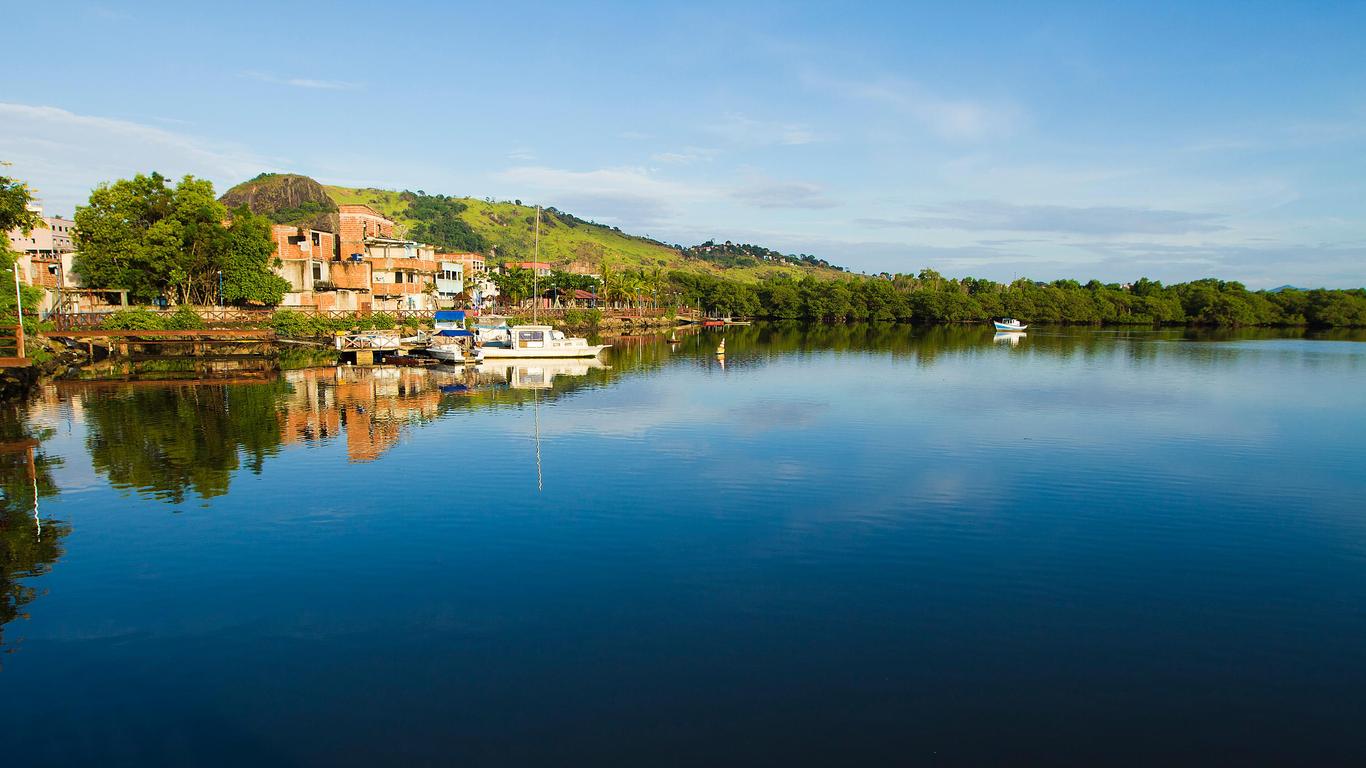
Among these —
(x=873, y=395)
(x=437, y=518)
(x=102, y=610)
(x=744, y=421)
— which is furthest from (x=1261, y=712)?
(x=873, y=395)

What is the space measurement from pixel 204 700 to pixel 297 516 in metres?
9.10

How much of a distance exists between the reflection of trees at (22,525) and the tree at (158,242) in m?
38.4

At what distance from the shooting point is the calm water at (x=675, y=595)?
10.6 m

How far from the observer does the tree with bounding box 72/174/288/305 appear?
60.8 m

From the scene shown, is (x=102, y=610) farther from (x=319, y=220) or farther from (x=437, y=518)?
(x=319, y=220)

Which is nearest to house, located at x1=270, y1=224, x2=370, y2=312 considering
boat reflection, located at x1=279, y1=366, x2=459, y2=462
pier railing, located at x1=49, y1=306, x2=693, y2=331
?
pier railing, located at x1=49, y1=306, x2=693, y2=331

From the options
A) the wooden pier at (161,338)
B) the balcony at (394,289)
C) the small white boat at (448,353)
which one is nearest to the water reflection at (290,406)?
the small white boat at (448,353)

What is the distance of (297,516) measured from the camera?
1967 cm

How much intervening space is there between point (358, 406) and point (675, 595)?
28.2 m

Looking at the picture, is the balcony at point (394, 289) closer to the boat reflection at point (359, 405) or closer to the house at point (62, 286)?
the house at point (62, 286)

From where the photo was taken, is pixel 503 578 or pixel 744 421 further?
pixel 744 421

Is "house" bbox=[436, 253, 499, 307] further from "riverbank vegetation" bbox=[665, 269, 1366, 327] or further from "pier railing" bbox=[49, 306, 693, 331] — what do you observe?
"riverbank vegetation" bbox=[665, 269, 1366, 327]

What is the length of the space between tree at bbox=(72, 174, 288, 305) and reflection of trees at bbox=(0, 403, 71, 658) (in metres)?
38.4

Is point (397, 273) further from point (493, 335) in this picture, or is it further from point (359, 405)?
point (359, 405)
